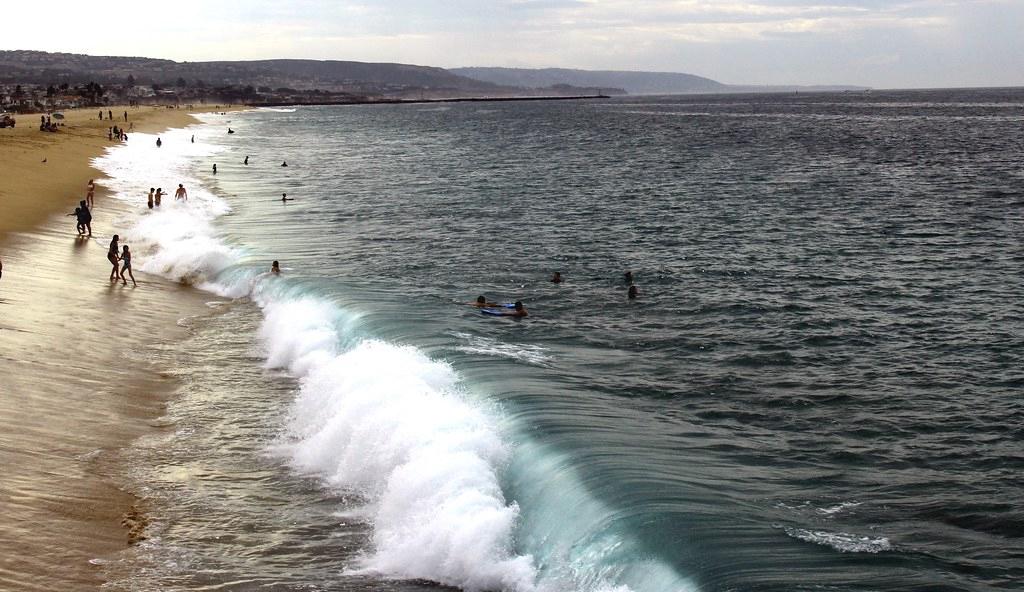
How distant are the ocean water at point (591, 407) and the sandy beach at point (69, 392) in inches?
19.5

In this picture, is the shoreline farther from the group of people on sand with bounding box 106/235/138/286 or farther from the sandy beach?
the group of people on sand with bounding box 106/235/138/286

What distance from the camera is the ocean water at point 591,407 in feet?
40.6

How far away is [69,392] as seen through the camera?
18.2 metres

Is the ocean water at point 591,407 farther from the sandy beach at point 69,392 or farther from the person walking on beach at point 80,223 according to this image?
the person walking on beach at point 80,223

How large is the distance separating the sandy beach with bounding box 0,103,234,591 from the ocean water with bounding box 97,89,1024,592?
0.49 meters

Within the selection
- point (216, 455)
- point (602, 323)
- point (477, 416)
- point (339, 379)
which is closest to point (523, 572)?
point (477, 416)

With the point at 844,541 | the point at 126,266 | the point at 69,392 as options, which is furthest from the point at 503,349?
the point at 126,266

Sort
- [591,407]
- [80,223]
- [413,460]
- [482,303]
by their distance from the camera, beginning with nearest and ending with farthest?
1. [413,460]
2. [591,407]
3. [482,303]
4. [80,223]

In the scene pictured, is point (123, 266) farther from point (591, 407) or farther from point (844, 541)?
point (844, 541)

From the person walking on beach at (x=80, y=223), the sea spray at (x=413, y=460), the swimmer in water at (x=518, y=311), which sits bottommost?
the sea spray at (x=413, y=460)

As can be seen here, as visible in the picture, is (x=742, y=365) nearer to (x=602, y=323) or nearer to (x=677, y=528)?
(x=602, y=323)

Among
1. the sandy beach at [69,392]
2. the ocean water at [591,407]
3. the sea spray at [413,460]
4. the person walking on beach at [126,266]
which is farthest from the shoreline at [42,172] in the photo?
the sea spray at [413,460]

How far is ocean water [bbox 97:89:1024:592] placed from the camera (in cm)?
1238

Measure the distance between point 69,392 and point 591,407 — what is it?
362 inches
